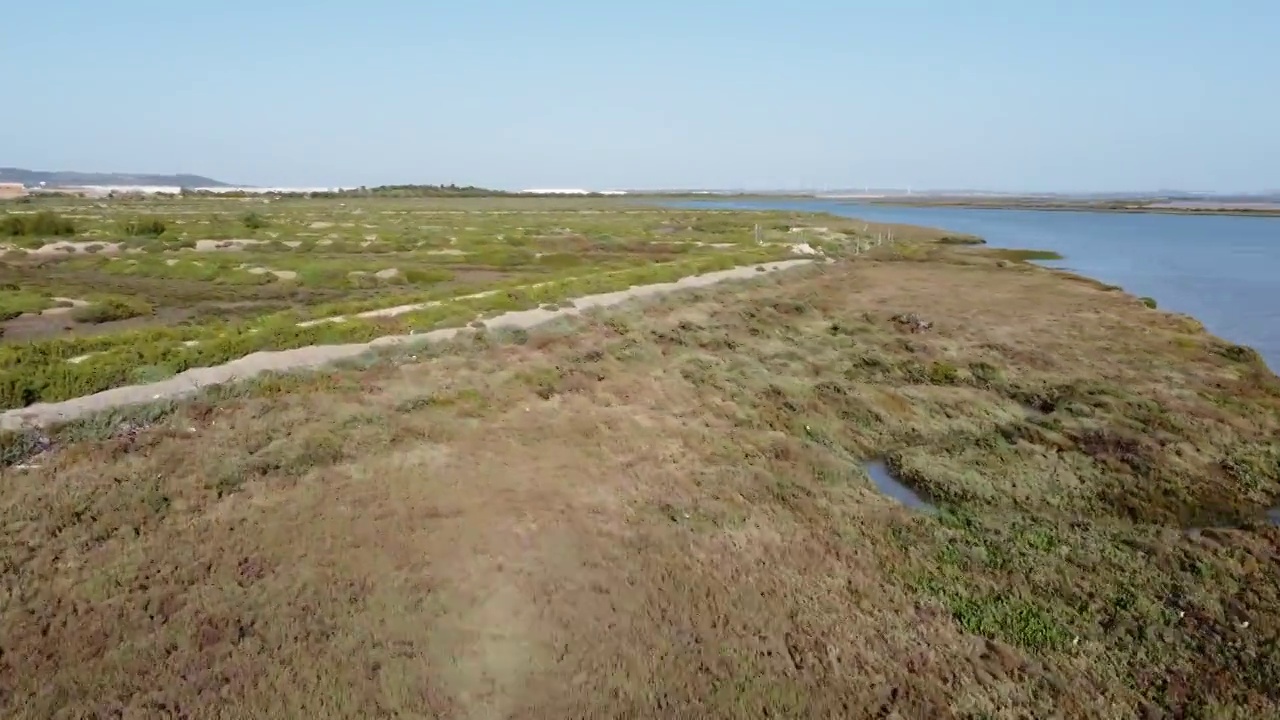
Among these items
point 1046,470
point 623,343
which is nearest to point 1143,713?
point 1046,470

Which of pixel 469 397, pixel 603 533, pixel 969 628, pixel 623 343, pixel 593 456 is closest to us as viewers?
pixel 969 628

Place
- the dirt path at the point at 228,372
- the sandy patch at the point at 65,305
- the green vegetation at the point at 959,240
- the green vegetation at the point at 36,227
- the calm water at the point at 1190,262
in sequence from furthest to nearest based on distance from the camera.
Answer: the green vegetation at the point at 959,240 → the green vegetation at the point at 36,227 → the calm water at the point at 1190,262 → the sandy patch at the point at 65,305 → the dirt path at the point at 228,372

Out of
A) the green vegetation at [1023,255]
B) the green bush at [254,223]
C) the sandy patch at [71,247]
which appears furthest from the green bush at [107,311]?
the green vegetation at [1023,255]

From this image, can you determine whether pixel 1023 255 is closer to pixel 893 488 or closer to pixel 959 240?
pixel 959 240

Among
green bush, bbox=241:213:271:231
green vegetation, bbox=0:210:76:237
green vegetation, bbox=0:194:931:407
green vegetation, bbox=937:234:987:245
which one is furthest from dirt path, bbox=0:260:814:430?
green vegetation, bbox=937:234:987:245

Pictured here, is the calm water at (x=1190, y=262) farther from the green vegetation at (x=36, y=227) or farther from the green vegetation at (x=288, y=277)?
the green vegetation at (x=36, y=227)

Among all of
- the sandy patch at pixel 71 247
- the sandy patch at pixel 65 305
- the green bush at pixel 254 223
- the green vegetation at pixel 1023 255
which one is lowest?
the green vegetation at pixel 1023 255

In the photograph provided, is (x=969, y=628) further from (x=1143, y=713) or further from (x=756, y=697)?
(x=756, y=697)
